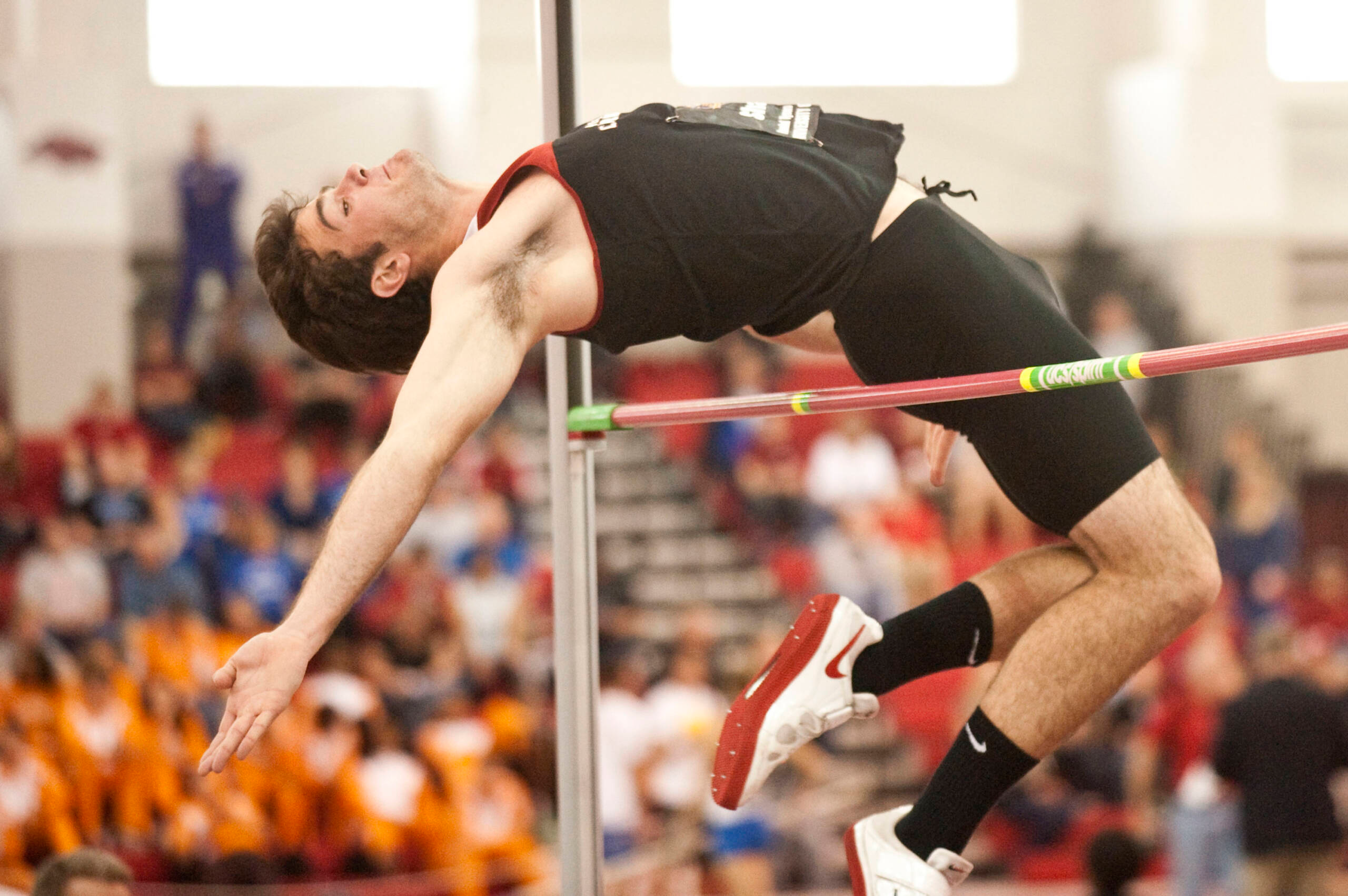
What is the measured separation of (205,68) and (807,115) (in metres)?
8.23

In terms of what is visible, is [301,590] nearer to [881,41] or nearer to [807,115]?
[807,115]

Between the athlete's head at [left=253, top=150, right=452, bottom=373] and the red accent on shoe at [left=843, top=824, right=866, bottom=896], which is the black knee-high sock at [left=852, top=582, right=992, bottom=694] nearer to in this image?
the red accent on shoe at [left=843, top=824, right=866, bottom=896]

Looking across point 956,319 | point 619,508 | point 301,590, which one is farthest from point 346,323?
point 619,508

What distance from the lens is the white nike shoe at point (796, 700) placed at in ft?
6.77

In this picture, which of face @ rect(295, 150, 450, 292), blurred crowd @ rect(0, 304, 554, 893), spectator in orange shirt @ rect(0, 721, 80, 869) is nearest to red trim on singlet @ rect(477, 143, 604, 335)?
face @ rect(295, 150, 450, 292)

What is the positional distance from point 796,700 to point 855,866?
0.78 ft

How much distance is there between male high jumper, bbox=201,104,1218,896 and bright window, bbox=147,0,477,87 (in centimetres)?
777

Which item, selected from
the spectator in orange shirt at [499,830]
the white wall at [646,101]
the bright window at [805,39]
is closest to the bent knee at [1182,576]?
the spectator in orange shirt at [499,830]

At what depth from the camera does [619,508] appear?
8.34 m

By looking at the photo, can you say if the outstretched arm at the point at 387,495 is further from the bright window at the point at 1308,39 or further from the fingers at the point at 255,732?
the bright window at the point at 1308,39

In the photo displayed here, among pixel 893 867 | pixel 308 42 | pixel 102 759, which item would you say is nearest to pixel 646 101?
pixel 308 42

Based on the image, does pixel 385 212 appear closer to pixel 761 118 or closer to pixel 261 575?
pixel 761 118

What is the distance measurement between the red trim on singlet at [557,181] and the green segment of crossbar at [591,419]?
1.40 feet

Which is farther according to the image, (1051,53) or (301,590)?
(1051,53)
